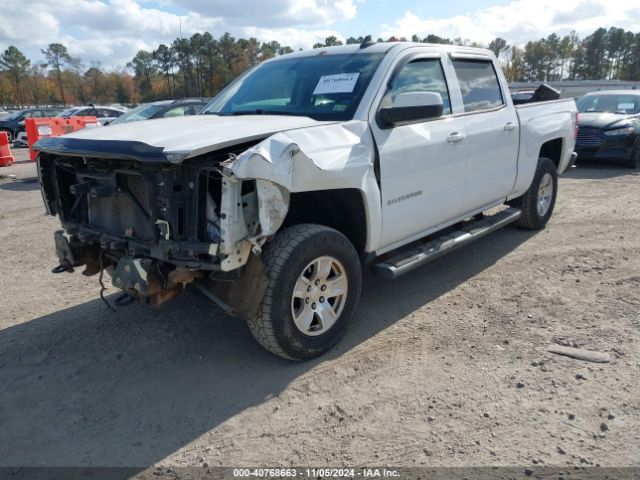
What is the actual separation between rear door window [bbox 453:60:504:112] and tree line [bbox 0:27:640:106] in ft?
221

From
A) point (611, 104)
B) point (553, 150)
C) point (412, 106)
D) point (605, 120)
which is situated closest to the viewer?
point (412, 106)

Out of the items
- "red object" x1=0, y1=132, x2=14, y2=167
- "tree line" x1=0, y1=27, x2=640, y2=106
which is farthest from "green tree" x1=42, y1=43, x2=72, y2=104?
"red object" x1=0, y1=132, x2=14, y2=167

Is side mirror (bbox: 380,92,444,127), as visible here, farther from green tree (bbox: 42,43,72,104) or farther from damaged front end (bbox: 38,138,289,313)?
green tree (bbox: 42,43,72,104)

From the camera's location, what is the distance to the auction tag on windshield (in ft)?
13.0

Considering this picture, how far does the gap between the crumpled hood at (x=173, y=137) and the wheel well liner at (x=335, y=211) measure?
0.51 meters

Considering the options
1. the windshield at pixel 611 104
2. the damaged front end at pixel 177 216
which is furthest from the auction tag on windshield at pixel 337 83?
the windshield at pixel 611 104

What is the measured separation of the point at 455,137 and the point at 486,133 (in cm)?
63

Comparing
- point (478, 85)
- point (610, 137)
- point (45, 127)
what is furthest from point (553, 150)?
point (45, 127)

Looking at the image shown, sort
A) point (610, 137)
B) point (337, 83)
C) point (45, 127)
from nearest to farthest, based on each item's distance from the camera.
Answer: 1. point (337, 83)
2. point (610, 137)
3. point (45, 127)

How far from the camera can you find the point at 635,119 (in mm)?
11531

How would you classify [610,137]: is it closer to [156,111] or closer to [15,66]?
[156,111]

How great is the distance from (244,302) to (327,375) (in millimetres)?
758

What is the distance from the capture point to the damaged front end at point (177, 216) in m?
2.95

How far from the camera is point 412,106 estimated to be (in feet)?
12.1
